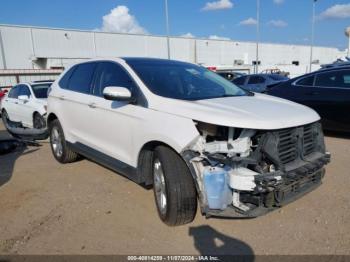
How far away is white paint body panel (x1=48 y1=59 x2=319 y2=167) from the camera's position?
10.3 ft

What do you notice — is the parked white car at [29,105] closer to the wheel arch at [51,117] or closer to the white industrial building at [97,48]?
the wheel arch at [51,117]

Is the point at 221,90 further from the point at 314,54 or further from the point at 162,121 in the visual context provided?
the point at 314,54

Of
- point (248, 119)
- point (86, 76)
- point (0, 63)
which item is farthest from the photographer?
point (0, 63)

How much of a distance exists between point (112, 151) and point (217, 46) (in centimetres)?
5481

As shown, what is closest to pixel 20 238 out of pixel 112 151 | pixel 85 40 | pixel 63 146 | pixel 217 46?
pixel 112 151

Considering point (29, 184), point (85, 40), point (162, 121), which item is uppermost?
point (85, 40)

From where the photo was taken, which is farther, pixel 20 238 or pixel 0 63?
pixel 0 63

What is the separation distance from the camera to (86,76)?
5.09 m

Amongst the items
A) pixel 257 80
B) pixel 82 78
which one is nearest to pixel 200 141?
pixel 82 78

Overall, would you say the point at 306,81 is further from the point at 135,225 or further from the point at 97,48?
the point at 97,48

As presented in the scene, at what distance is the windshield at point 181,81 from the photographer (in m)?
3.87

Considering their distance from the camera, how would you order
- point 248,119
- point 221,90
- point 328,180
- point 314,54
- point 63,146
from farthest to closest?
1. point 314,54
2. point 63,146
3. point 328,180
4. point 221,90
5. point 248,119

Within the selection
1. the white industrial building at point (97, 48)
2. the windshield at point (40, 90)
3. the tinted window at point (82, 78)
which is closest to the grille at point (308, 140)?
the tinted window at point (82, 78)

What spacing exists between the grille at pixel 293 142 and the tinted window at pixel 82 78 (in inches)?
115
